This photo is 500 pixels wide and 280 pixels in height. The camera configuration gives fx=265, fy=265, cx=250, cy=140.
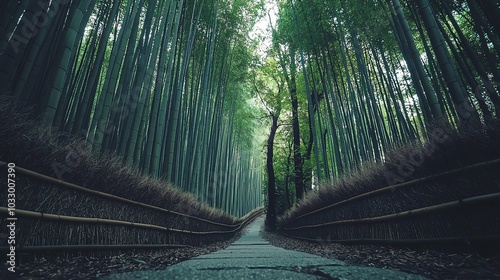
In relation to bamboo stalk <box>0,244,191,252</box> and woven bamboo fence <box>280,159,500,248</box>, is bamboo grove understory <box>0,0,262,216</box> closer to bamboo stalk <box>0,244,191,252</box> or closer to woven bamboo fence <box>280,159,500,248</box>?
bamboo stalk <box>0,244,191,252</box>

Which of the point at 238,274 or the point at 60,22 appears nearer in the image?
the point at 238,274

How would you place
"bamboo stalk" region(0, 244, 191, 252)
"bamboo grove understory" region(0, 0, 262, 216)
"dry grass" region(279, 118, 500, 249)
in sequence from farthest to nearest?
"bamboo grove understory" region(0, 0, 262, 216) < "dry grass" region(279, 118, 500, 249) < "bamboo stalk" region(0, 244, 191, 252)

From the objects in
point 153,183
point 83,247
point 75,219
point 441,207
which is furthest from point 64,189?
point 441,207

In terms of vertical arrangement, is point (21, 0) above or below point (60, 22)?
below

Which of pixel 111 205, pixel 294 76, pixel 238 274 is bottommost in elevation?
pixel 238 274

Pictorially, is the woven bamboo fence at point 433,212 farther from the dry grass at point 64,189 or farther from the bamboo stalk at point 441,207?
the dry grass at point 64,189

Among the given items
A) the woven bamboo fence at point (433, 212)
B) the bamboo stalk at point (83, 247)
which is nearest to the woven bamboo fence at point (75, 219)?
the bamboo stalk at point (83, 247)

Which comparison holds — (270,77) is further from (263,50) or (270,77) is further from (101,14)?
→ (101,14)

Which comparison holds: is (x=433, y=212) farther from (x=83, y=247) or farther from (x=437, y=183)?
(x=83, y=247)

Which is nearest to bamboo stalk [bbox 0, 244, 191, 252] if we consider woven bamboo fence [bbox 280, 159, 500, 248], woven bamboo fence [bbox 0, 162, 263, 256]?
woven bamboo fence [bbox 0, 162, 263, 256]

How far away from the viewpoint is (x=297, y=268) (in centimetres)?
141

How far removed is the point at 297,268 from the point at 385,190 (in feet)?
4.76

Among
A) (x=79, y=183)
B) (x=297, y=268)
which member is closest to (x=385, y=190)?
(x=297, y=268)

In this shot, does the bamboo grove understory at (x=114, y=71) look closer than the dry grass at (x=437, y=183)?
No
